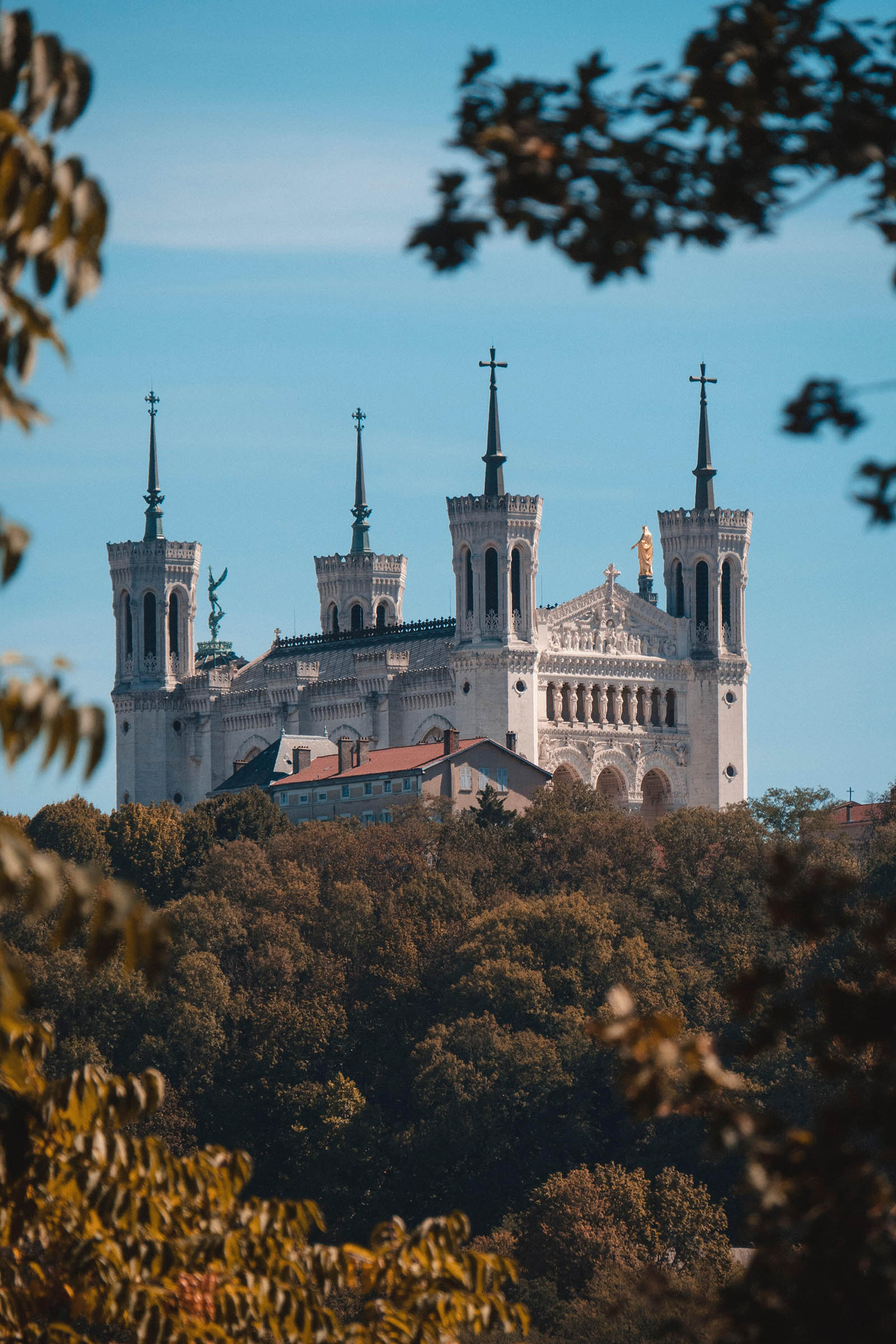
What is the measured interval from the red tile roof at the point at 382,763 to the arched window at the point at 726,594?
1692 cm

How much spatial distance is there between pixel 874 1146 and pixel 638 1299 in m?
12.7

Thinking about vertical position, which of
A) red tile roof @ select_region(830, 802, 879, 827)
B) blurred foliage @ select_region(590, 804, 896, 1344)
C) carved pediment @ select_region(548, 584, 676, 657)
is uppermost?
carved pediment @ select_region(548, 584, 676, 657)

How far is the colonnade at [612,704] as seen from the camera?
122438 millimetres

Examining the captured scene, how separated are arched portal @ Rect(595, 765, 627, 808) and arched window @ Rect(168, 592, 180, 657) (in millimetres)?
25312

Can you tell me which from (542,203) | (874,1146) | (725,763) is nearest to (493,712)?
(725,763)

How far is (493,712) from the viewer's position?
118 meters

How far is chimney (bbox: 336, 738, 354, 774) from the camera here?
388 feet

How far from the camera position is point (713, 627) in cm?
12706

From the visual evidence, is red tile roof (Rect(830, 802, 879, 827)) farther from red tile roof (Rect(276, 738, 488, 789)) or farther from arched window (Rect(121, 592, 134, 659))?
arched window (Rect(121, 592, 134, 659))

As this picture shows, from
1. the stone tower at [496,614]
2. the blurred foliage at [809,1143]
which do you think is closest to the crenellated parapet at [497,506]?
the stone tower at [496,614]

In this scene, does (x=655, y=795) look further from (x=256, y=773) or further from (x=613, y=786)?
(x=256, y=773)

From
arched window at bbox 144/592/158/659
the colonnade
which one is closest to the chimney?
the colonnade

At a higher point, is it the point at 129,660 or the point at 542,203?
the point at 129,660

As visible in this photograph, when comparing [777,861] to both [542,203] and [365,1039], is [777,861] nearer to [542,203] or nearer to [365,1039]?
[542,203]
